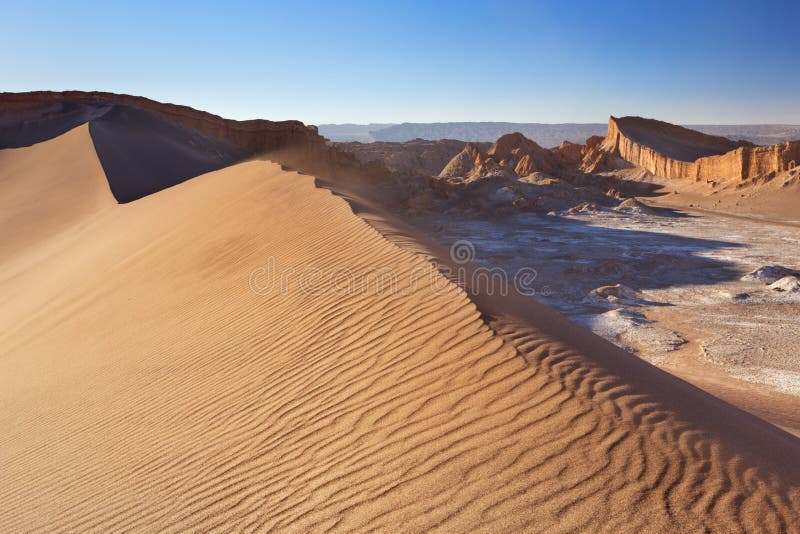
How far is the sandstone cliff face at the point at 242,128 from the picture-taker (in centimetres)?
2631

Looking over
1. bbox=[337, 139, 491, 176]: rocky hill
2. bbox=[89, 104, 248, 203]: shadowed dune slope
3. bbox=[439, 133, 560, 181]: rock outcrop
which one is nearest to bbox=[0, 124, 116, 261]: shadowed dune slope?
bbox=[89, 104, 248, 203]: shadowed dune slope

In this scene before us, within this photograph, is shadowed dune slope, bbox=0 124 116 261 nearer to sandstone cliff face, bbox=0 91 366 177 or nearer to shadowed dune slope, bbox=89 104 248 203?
shadowed dune slope, bbox=89 104 248 203

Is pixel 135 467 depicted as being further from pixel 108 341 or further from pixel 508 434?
pixel 108 341

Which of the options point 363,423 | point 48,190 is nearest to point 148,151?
point 48,190

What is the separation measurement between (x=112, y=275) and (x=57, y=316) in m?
1.15

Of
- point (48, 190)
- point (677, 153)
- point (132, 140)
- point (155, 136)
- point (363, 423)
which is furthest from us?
point (677, 153)

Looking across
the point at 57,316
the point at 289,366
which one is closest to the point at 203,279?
the point at 57,316

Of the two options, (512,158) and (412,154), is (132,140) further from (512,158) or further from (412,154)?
(412,154)

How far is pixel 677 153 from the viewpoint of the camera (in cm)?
3559

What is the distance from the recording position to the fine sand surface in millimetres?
2482

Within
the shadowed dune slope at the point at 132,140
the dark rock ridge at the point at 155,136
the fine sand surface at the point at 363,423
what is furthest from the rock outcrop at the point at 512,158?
the fine sand surface at the point at 363,423

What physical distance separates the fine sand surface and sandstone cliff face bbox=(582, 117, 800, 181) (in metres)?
26.8

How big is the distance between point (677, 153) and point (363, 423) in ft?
126

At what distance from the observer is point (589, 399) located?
10.0 feet
